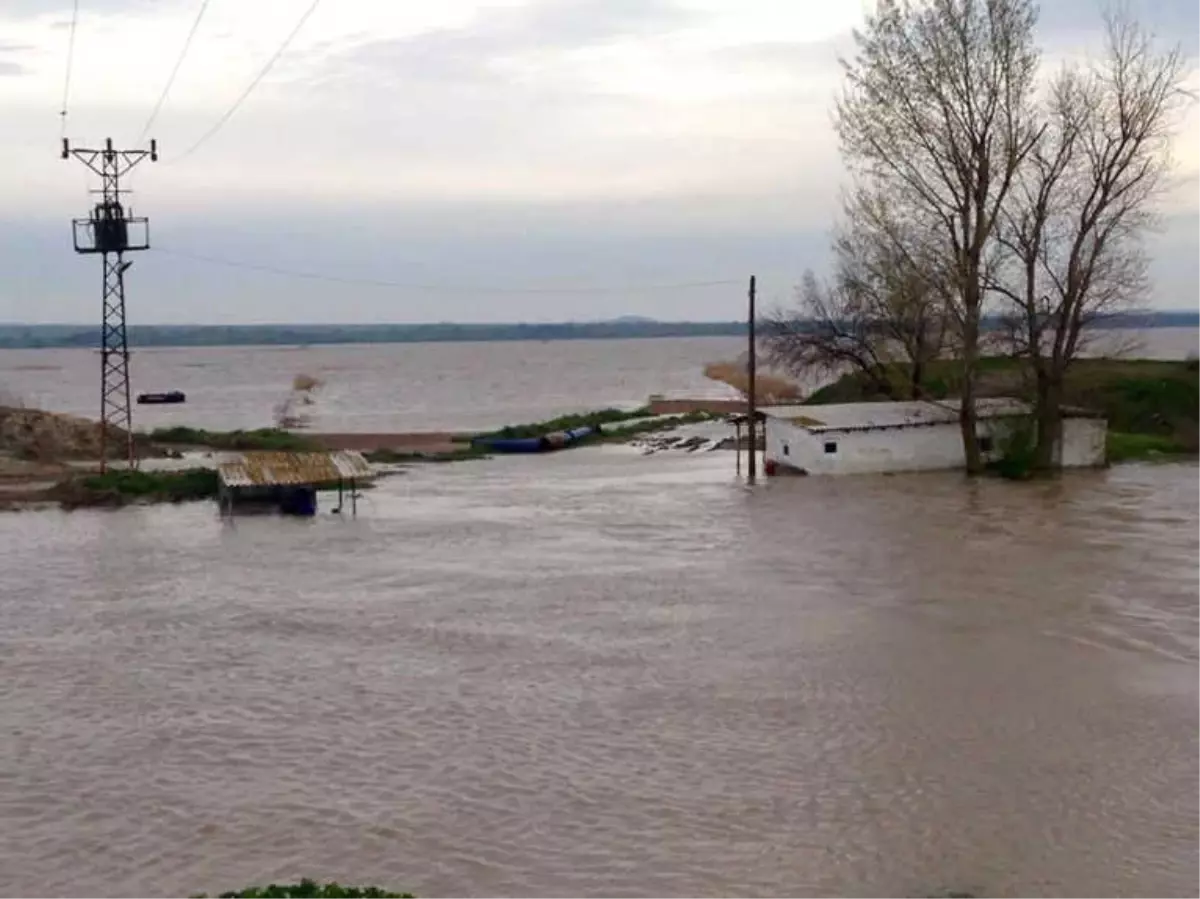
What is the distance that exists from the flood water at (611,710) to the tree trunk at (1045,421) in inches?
281

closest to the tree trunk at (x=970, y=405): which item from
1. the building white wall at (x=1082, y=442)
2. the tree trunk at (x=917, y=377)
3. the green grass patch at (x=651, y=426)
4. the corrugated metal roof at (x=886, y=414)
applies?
the corrugated metal roof at (x=886, y=414)

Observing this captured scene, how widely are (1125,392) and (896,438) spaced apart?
12.9 m

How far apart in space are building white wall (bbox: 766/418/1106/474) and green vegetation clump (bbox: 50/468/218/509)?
592 inches

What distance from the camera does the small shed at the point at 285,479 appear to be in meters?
28.8

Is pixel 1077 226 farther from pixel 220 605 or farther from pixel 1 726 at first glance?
pixel 1 726

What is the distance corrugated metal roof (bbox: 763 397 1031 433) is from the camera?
34844 mm

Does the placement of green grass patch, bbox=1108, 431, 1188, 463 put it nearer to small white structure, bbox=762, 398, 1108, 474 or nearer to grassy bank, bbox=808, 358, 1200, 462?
grassy bank, bbox=808, 358, 1200, 462

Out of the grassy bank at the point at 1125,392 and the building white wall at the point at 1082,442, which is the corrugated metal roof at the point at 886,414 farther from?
the building white wall at the point at 1082,442

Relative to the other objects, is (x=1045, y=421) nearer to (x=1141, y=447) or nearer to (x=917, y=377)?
(x=1141, y=447)

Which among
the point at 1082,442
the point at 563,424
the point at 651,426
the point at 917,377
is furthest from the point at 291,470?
the point at 651,426

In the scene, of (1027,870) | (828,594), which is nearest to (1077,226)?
(828,594)

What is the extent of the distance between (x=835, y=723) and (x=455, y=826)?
15.5 ft

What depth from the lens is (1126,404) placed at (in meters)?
43.2

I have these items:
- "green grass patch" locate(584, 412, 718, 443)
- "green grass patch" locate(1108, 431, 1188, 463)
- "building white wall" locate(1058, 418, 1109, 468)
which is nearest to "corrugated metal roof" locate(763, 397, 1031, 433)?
"building white wall" locate(1058, 418, 1109, 468)
